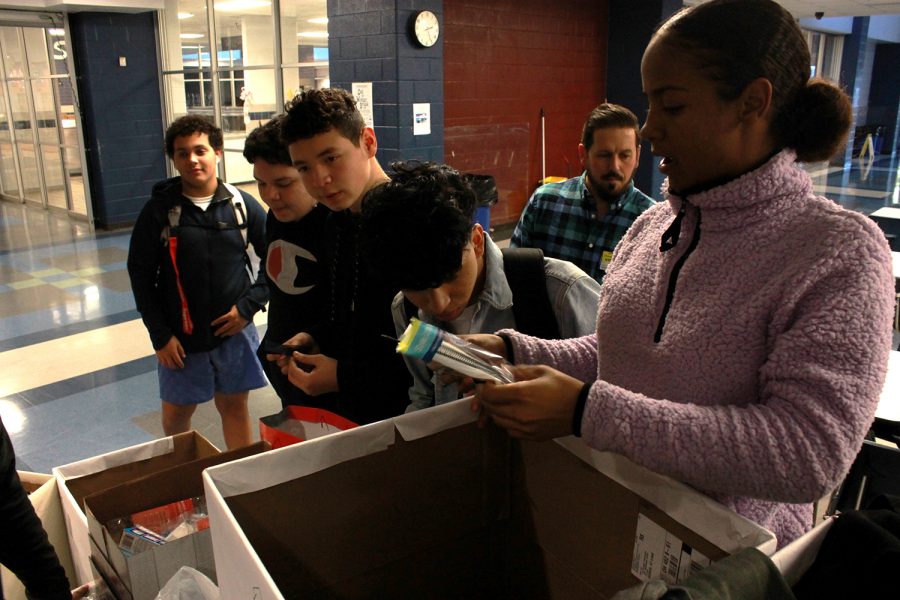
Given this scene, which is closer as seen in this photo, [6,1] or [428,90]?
[428,90]

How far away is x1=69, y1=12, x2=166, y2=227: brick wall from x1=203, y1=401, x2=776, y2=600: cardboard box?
838 cm

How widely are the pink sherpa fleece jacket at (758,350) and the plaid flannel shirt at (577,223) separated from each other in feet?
5.71

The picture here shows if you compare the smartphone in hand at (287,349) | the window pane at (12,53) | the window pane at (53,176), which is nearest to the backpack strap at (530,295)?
the smartphone in hand at (287,349)

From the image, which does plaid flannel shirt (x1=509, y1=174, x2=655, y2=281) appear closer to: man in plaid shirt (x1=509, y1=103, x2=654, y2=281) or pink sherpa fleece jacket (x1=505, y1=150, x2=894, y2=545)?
man in plaid shirt (x1=509, y1=103, x2=654, y2=281)

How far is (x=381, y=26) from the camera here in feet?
17.9

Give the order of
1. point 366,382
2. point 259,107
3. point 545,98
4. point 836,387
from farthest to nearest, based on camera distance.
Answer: point 259,107, point 545,98, point 366,382, point 836,387

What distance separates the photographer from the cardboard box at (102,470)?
4.79ft

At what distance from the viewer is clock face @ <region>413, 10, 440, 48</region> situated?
5.53 metres

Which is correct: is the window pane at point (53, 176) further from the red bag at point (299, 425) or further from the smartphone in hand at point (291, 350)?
the red bag at point (299, 425)

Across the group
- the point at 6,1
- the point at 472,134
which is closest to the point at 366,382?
the point at 472,134

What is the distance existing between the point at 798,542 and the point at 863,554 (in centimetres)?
6

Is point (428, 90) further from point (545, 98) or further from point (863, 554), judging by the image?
point (863, 554)

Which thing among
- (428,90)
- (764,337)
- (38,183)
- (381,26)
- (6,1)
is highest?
(6,1)

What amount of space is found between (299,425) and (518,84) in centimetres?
686
